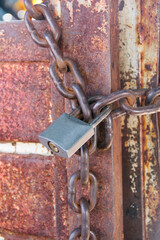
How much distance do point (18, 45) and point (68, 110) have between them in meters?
0.26

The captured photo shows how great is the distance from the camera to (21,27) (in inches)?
31.5

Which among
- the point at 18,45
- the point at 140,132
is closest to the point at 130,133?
the point at 140,132

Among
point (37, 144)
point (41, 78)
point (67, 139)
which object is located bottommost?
point (37, 144)

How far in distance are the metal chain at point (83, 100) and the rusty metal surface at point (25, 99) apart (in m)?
0.16

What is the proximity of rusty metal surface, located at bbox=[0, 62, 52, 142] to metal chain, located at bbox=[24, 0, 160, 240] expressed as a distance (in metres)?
0.16

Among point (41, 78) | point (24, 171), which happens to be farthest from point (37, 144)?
point (41, 78)

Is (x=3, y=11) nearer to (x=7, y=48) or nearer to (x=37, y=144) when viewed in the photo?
(x=7, y=48)

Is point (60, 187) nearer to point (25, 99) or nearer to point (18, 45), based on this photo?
point (25, 99)

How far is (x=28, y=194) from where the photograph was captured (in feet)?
2.93

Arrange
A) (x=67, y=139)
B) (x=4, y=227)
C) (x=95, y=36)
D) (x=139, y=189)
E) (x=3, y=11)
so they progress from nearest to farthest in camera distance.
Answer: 1. (x=67, y=139)
2. (x=95, y=36)
3. (x=139, y=189)
4. (x=4, y=227)
5. (x=3, y=11)

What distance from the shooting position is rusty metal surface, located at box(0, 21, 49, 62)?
2.63ft

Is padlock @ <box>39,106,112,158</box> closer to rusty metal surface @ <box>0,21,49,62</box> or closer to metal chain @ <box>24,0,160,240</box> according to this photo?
metal chain @ <box>24,0,160,240</box>

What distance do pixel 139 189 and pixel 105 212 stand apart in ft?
0.44

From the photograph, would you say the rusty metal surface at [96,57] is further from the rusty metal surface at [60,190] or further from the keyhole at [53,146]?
the keyhole at [53,146]
